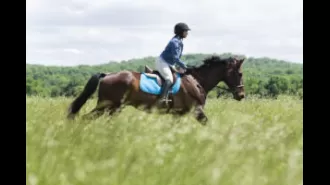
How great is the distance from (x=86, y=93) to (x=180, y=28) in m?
2.22

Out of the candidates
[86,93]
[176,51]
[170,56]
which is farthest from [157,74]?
[86,93]

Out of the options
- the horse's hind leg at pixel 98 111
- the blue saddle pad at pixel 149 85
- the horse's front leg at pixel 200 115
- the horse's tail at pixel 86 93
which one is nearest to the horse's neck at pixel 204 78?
the horse's front leg at pixel 200 115

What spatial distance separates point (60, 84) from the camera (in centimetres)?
8206

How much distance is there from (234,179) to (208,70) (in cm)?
720

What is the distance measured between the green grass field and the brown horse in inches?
146

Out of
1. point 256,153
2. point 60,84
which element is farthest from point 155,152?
point 60,84

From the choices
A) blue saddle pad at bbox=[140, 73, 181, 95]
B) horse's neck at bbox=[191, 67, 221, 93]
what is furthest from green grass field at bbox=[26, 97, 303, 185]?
horse's neck at bbox=[191, 67, 221, 93]

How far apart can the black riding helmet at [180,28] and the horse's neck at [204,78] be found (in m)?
1.37

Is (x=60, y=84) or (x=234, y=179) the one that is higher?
(x=234, y=179)

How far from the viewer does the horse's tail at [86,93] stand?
909 centimetres

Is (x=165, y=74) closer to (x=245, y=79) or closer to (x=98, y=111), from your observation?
(x=98, y=111)

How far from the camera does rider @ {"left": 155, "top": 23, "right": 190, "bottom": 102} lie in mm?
9383

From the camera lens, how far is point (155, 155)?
4.06m
